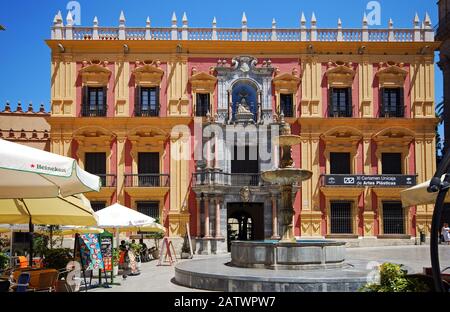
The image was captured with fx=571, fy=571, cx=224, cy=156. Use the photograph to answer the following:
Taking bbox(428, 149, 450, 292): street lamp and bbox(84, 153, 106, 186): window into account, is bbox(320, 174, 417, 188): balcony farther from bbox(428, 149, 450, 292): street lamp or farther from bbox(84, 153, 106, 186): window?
bbox(428, 149, 450, 292): street lamp

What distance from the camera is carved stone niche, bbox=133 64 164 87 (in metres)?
29.9

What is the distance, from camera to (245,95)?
1193 inches

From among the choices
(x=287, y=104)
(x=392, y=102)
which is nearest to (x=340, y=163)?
(x=287, y=104)

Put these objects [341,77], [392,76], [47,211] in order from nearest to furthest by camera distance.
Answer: [47,211] < [341,77] < [392,76]

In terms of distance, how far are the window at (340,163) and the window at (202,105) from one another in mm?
7070

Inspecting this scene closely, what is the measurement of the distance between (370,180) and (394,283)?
2384 centimetres

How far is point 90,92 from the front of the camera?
30078 mm

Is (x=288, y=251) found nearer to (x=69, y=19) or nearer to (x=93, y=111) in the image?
(x=93, y=111)

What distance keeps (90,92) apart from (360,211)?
15415mm

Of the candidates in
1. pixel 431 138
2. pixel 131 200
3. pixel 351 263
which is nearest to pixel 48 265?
pixel 351 263

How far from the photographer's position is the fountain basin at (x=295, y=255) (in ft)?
46.4

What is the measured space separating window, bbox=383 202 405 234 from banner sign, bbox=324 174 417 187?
1076mm
